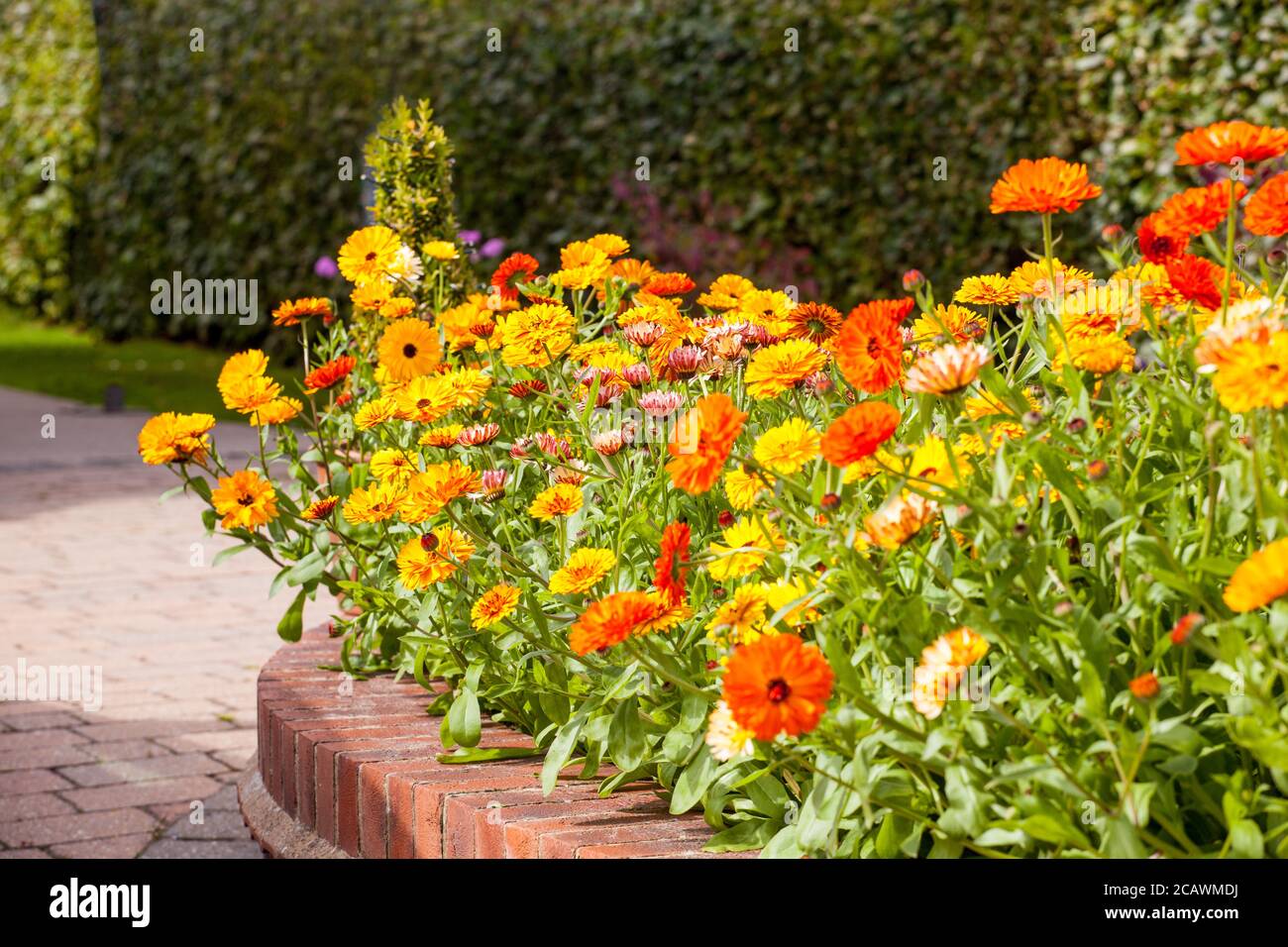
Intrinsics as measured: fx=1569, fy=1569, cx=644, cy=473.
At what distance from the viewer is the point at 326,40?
12.0m

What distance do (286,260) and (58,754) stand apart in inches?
348

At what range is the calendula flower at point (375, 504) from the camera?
2.44 metres

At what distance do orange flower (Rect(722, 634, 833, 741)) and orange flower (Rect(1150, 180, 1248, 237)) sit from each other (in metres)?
0.81

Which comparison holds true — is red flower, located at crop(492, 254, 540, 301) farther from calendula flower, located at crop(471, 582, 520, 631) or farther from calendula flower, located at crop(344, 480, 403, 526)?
calendula flower, located at crop(471, 582, 520, 631)

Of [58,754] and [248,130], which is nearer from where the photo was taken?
[58,754]

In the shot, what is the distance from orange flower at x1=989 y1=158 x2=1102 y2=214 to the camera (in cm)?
196

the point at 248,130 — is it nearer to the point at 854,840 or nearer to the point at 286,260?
the point at 286,260

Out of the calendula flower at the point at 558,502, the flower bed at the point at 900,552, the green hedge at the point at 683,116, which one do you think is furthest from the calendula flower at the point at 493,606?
the green hedge at the point at 683,116

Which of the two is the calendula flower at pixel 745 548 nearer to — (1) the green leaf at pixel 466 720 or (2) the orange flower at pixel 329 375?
(1) the green leaf at pixel 466 720

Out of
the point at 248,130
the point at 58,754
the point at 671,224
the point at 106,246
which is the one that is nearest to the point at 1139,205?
the point at 671,224

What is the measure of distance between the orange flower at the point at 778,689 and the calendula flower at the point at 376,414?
1.17 m

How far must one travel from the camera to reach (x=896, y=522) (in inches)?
65.6
